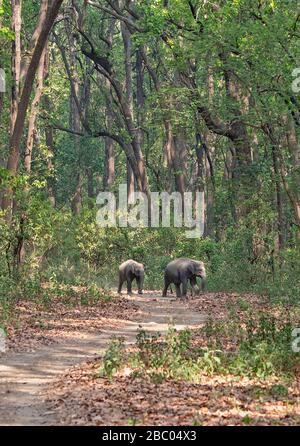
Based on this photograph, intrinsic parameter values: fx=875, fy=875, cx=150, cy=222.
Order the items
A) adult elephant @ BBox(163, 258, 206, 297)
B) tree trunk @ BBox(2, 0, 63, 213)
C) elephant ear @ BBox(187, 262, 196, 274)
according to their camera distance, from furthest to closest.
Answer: elephant ear @ BBox(187, 262, 196, 274), adult elephant @ BBox(163, 258, 206, 297), tree trunk @ BBox(2, 0, 63, 213)

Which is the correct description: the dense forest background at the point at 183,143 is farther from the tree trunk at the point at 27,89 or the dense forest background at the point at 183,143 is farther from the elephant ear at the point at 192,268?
the elephant ear at the point at 192,268

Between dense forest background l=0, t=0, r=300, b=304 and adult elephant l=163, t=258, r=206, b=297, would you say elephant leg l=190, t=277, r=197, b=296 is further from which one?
dense forest background l=0, t=0, r=300, b=304

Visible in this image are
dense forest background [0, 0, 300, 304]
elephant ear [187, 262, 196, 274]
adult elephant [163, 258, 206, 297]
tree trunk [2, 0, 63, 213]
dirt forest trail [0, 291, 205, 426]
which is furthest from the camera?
elephant ear [187, 262, 196, 274]

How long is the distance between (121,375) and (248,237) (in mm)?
17117

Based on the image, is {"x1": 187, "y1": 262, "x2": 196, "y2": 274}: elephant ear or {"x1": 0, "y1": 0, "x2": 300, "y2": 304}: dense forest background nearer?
{"x1": 0, "y1": 0, "x2": 300, "y2": 304}: dense forest background

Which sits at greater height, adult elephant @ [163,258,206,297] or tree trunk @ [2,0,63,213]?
tree trunk @ [2,0,63,213]

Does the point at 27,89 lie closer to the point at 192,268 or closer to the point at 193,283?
the point at 192,268

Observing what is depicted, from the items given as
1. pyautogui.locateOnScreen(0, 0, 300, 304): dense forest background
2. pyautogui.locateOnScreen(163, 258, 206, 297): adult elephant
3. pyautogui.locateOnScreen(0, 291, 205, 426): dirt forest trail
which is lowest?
pyautogui.locateOnScreen(0, 291, 205, 426): dirt forest trail

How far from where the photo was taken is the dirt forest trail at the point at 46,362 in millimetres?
10906

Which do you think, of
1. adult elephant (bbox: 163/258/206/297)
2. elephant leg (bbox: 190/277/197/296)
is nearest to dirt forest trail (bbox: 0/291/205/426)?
adult elephant (bbox: 163/258/206/297)

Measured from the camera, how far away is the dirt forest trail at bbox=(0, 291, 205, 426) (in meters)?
10.9

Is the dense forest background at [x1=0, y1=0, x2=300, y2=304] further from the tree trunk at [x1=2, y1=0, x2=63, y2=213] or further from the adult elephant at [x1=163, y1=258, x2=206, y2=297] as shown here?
the adult elephant at [x1=163, y1=258, x2=206, y2=297]

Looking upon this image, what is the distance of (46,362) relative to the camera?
15281mm
